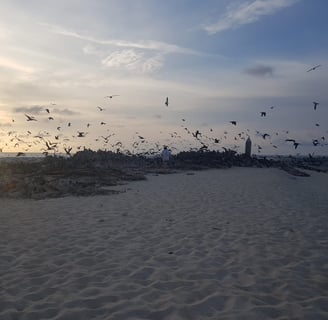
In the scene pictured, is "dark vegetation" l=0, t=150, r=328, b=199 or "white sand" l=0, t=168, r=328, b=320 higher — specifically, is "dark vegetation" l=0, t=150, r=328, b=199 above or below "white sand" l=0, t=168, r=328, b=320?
above

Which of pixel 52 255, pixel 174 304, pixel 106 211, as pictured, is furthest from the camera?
pixel 106 211

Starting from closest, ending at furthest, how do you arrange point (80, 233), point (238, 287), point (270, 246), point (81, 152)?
point (238, 287)
point (270, 246)
point (80, 233)
point (81, 152)

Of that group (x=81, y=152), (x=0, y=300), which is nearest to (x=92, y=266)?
(x=0, y=300)

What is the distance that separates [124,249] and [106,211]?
466cm

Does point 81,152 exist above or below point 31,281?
above

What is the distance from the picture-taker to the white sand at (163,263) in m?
5.36

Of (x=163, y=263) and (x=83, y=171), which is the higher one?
(x=83, y=171)

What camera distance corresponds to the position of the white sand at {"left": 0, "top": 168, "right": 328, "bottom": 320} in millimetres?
5355

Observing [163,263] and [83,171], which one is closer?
[163,263]

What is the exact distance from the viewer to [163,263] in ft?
23.6

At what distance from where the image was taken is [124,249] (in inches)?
321

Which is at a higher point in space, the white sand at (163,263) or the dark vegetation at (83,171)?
the dark vegetation at (83,171)

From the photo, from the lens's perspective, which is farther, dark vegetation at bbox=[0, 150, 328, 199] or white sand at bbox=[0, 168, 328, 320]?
dark vegetation at bbox=[0, 150, 328, 199]

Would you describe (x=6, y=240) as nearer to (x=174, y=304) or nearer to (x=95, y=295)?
(x=95, y=295)
